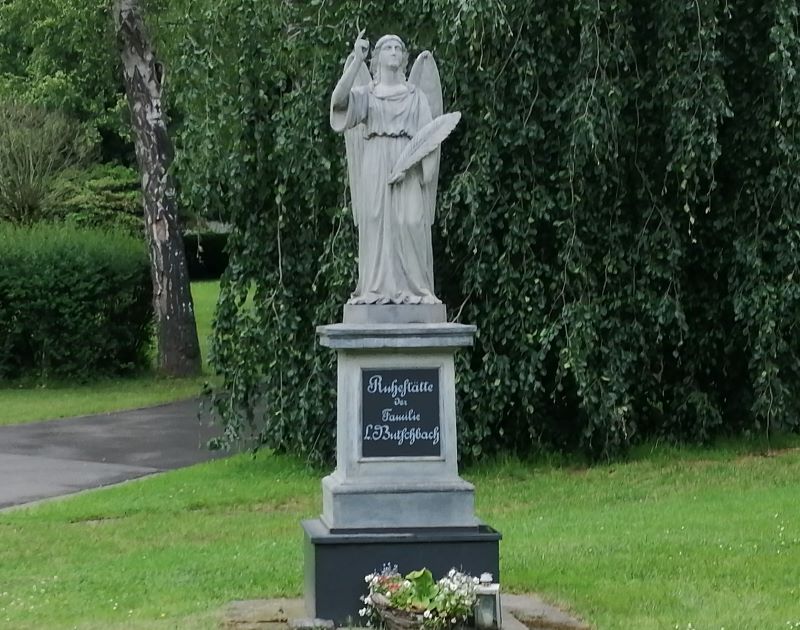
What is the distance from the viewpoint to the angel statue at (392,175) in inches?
318

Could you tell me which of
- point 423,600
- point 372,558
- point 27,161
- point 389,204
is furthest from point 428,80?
point 27,161

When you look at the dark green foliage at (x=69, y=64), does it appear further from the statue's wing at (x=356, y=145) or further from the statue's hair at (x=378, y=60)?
the statue's wing at (x=356, y=145)

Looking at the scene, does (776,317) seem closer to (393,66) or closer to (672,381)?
(672,381)

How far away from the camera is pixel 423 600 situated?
7266 mm

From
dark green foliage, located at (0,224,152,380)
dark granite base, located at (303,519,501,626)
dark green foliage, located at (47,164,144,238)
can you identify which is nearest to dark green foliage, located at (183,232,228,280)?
dark green foliage, located at (47,164,144,238)

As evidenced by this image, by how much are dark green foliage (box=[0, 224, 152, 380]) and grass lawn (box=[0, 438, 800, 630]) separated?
9.89 m

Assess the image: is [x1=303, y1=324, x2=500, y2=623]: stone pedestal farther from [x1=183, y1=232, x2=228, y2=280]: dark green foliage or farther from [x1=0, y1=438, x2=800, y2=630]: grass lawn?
[x1=183, y1=232, x2=228, y2=280]: dark green foliage

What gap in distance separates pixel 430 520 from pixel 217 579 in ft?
6.75

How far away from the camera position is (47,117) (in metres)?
35.5

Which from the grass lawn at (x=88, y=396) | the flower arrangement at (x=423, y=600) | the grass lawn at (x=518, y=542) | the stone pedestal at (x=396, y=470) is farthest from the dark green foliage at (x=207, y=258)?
the flower arrangement at (x=423, y=600)

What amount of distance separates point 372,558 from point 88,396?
610 inches

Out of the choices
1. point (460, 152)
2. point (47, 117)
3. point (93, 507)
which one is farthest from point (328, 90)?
point (47, 117)

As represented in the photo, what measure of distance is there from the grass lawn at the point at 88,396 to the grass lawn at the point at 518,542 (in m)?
6.23

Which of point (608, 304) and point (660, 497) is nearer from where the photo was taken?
point (660, 497)
